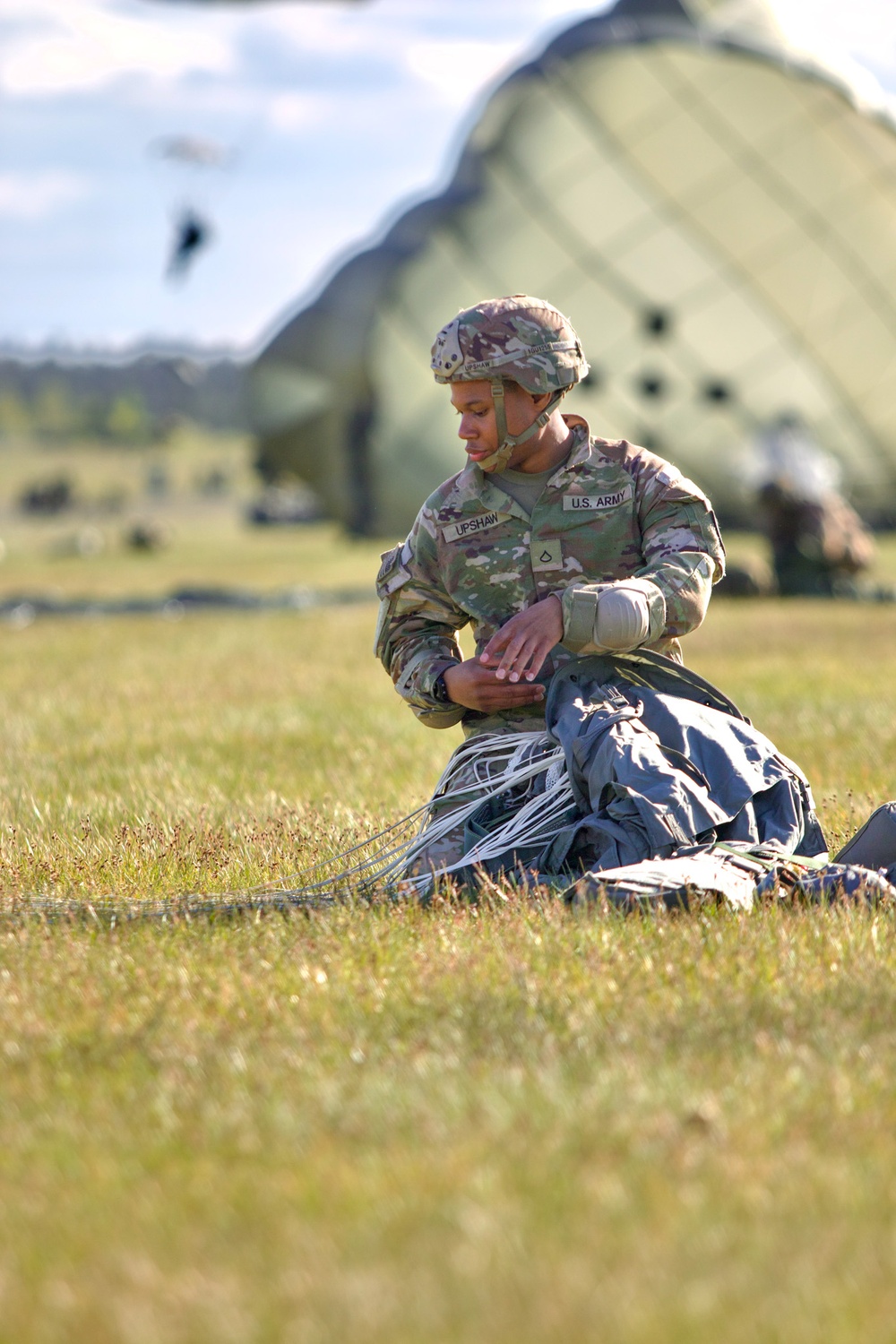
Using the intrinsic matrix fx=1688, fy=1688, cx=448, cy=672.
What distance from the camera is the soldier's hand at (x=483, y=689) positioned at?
4.96 metres

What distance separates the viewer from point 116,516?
259 feet

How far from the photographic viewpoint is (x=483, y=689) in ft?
16.3

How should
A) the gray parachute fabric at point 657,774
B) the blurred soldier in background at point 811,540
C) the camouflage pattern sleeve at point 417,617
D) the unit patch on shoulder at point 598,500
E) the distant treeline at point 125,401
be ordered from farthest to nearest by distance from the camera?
the distant treeline at point 125,401 → the blurred soldier in background at point 811,540 → the camouflage pattern sleeve at point 417,617 → the unit patch on shoulder at point 598,500 → the gray parachute fabric at point 657,774

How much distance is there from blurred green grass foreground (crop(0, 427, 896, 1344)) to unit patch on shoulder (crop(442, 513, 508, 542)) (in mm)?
1115

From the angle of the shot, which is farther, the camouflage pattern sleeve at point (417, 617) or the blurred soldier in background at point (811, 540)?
the blurred soldier in background at point (811, 540)

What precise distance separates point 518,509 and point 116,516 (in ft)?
248

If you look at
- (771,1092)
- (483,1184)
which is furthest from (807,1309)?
(771,1092)

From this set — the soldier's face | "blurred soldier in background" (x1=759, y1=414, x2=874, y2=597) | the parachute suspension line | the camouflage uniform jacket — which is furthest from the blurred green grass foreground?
"blurred soldier in background" (x1=759, y1=414, x2=874, y2=597)

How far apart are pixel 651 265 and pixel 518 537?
17.5 meters

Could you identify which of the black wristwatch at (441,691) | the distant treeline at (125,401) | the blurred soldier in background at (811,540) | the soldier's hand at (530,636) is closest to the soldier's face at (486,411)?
the soldier's hand at (530,636)

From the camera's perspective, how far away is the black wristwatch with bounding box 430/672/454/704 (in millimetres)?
5113

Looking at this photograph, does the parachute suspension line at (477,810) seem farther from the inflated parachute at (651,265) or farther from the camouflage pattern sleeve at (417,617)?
the inflated parachute at (651,265)

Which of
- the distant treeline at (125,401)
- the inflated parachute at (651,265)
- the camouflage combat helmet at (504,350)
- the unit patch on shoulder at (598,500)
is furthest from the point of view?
the distant treeline at (125,401)

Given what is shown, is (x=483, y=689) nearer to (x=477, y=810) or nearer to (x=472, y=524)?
(x=477, y=810)
